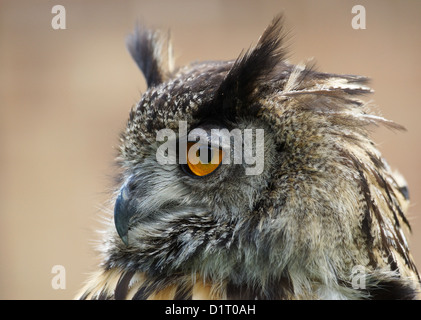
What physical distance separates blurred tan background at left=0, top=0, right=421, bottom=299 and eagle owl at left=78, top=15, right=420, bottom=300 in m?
3.19

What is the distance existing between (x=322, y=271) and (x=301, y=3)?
12.7 ft

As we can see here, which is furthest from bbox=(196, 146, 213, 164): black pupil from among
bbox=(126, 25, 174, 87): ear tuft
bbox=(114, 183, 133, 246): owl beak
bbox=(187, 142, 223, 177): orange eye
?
bbox=(126, 25, 174, 87): ear tuft

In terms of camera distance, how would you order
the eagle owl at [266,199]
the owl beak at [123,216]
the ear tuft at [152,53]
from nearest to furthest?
the eagle owl at [266,199] < the owl beak at [123,216] < the ear tuft at [152,53]

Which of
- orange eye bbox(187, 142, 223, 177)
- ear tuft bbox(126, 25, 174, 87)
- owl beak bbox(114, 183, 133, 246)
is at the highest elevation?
ear tuft bbox(126, 25, 174, 87)

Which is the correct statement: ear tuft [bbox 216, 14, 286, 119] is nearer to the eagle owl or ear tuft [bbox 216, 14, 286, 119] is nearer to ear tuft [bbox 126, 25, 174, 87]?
the eagle owl

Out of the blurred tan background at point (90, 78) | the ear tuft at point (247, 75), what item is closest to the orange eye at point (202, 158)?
the ear tuft at point (247, 75)

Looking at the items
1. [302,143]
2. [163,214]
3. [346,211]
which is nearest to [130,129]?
[163,214]

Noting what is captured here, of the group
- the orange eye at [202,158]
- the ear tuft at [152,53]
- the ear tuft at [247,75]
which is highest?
the ear tuft at [152,53]

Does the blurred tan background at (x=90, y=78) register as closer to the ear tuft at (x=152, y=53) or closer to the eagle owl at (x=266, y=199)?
the ear tuft at (x=152, y=53)

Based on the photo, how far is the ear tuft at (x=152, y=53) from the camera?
185 centimetres

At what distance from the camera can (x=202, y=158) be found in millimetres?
1403

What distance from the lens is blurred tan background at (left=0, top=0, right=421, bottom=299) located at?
182 inches

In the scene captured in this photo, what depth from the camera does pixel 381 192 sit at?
1456 millimetres

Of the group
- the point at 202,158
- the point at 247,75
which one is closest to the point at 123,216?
the point at 202,158
